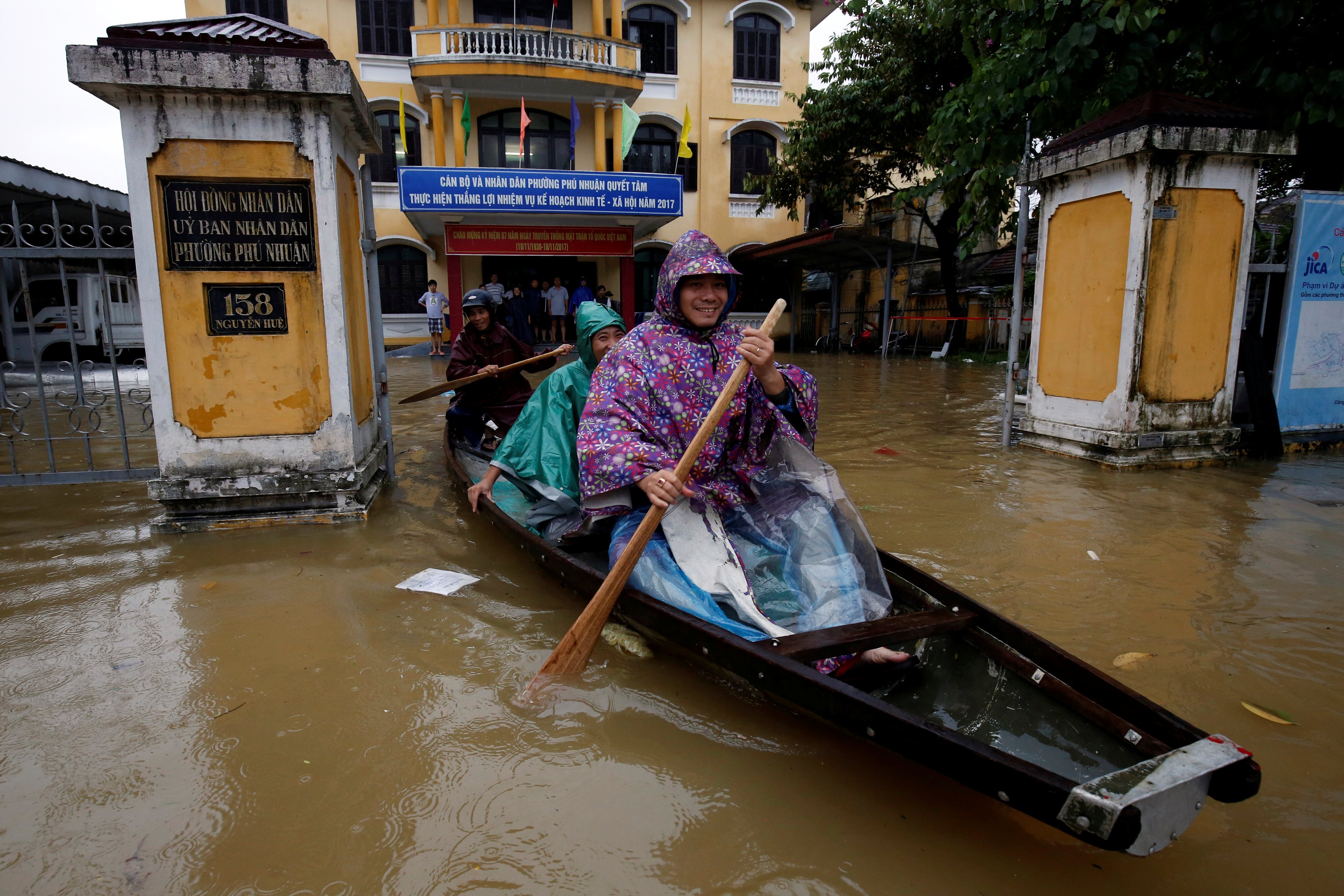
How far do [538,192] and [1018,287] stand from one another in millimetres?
10752

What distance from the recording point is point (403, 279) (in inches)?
680

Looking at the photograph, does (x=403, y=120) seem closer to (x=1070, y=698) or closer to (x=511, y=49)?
(x=511, y=49)

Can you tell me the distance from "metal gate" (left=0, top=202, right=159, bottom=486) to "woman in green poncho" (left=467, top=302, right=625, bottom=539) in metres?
1.84

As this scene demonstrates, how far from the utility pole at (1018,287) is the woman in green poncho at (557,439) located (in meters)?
3.44

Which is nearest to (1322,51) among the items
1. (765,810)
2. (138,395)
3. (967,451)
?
(967,451)

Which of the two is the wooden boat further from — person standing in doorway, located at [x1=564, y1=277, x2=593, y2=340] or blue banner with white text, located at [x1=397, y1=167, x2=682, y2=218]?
person standing in doorway, located at [x1=564, y1=277, x2=593, y2=340]

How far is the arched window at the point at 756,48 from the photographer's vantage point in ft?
61.4

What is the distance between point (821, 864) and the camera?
5.62 feet

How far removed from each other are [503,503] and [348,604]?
1.15m

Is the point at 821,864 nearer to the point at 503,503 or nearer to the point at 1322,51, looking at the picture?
the point at 503,503

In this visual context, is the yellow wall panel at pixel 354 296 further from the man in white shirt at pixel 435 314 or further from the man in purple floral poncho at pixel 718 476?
the man in white shirt at pixel 435 314

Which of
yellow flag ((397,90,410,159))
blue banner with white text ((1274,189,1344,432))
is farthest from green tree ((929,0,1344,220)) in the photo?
yellow flag ((397,90,410,159))

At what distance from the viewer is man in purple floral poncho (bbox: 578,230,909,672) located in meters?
2.52

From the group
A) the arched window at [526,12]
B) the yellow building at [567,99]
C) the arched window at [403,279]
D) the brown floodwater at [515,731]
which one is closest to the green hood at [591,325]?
the brown floodwater at [515,731]
